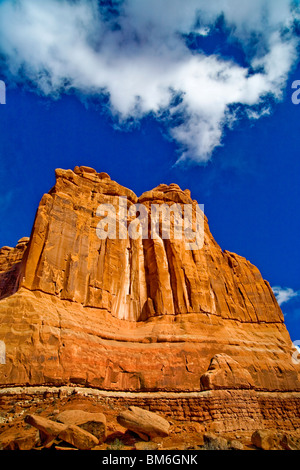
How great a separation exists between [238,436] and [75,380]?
1116 centimetres

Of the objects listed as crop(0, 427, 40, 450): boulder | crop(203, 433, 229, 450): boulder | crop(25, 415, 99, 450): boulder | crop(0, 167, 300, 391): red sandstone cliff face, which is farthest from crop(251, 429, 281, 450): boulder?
crop(0, 427, 40, 450): boulder

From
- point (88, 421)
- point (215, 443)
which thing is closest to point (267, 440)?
point (215, 443)

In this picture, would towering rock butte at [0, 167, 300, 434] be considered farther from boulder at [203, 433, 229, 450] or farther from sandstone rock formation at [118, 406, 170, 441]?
boulder at [203, 433, 229, 450]

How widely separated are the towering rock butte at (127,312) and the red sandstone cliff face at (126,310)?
3.6 inches

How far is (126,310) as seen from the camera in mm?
28938

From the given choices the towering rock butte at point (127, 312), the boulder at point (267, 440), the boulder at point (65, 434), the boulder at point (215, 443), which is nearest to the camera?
the boulder at point (65, 434)

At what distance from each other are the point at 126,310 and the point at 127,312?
22cm

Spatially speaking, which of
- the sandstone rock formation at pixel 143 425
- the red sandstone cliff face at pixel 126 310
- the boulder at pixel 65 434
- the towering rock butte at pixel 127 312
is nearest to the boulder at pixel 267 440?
the sandstone rock formation at pixel 143 425

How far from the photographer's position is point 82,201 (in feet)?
102

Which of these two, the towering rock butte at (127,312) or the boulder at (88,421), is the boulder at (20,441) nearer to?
the boulder at (88,421)

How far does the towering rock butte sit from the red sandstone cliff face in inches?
3.6

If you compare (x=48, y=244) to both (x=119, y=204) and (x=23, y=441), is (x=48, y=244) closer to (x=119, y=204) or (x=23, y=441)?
(x=119, y=204)

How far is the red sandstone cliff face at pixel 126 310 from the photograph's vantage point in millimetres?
19984
